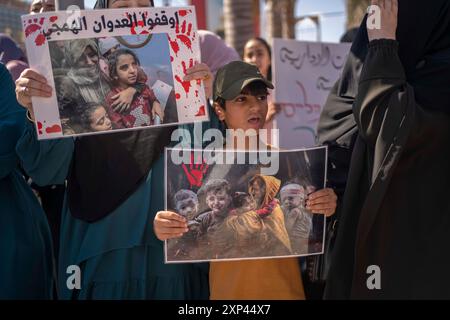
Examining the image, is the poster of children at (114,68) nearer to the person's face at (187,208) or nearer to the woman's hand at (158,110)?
the woman's hand at (158,110)

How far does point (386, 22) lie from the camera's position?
83.5 inches

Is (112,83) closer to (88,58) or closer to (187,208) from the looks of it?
(88,58)

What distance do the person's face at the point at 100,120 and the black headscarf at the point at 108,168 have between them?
0.44 feet

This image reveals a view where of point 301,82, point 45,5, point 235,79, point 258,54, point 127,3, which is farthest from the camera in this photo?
point 258,54

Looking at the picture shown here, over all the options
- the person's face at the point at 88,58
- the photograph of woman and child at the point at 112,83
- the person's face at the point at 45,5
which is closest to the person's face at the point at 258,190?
the photograph of woman and child at the point at 112,83

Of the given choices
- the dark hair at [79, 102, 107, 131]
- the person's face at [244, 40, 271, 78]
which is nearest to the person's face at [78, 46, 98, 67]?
the dark hair at [79, 102, 107, 131]

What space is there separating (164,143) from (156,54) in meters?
0.34

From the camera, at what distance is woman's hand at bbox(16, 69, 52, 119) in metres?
2.13

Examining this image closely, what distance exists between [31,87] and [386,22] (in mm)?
1246

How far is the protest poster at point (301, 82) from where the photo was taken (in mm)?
4438

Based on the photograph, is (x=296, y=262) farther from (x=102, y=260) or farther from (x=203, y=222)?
(x=102, y=260)

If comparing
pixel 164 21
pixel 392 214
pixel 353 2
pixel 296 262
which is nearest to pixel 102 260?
pixel 296 262

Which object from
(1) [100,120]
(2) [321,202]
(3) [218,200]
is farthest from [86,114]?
(2) [321,202]

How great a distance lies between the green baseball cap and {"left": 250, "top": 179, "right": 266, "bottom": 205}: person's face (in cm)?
40
